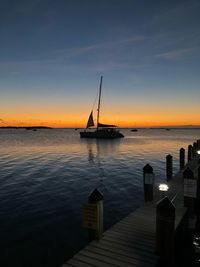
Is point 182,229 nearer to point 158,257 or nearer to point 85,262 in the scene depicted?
point 158,257

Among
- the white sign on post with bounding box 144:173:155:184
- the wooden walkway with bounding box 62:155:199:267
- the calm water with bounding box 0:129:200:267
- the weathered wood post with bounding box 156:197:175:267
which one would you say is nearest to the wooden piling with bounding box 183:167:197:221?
the wooden walkway with bounding box 62:155:199:267

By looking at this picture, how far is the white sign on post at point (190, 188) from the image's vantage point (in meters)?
10.9

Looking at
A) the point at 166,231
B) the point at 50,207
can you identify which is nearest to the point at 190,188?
the point at 166,231

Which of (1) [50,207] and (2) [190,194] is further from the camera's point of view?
(1) [50,207]

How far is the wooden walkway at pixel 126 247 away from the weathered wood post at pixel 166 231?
276 millimetres

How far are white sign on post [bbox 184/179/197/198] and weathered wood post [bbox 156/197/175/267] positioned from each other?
4290 millimetres

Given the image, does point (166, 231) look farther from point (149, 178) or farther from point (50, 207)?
point (50, 207)

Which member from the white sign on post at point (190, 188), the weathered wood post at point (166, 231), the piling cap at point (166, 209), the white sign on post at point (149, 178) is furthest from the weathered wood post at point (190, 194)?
the piling cap at point (166, 209)

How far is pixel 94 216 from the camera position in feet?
25.7

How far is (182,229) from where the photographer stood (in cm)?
1041

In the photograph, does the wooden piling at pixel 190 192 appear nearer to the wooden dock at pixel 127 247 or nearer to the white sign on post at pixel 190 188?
the white sign on post at pixel 190 188

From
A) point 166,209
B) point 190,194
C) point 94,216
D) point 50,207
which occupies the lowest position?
point 50,207

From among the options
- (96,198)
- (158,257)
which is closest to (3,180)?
(96,198)

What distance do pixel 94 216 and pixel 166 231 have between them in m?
2.14
